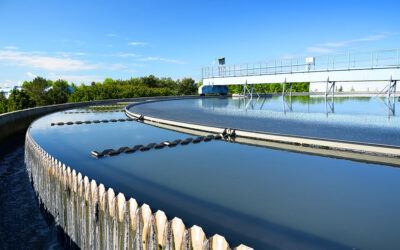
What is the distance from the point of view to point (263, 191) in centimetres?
725

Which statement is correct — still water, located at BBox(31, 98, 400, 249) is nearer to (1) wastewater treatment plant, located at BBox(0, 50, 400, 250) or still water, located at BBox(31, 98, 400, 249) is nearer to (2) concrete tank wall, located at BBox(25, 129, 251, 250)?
(1) wastewater treatment plant, located at BBox(0, 50, 400, 250)

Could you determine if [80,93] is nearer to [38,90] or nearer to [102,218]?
[38,90]

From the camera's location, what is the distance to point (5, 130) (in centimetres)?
1775

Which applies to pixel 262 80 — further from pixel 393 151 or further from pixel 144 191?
pixel 144 191

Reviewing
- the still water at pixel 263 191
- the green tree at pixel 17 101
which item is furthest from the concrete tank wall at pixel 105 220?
the green tree at pixel 17 101

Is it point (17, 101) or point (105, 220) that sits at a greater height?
point (17, 101)

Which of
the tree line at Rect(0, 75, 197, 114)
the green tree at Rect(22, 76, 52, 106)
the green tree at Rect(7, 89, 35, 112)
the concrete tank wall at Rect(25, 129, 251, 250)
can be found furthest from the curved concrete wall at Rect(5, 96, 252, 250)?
the green tree at Rect(22, 76, 52, 106)

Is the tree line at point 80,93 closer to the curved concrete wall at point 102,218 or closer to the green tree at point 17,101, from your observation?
the green tree at point 17,101

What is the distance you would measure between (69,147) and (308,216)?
444 inches

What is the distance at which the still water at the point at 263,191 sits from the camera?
5211 millimetres

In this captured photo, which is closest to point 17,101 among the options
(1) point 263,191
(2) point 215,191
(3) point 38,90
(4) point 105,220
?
(3) point 38,90

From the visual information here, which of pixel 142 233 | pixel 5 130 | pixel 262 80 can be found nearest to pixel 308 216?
pixel 142 233

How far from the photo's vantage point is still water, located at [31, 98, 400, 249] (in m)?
5.21

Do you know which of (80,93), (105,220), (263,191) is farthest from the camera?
(80,93)
